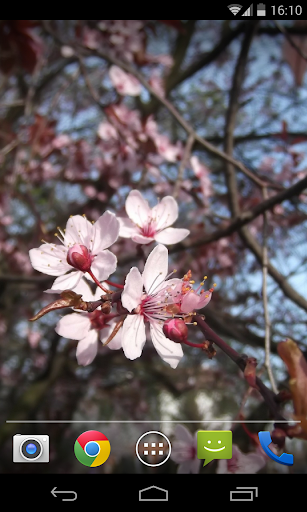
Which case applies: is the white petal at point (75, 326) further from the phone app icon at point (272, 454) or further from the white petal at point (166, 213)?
the phone app icon at point (272, 454)

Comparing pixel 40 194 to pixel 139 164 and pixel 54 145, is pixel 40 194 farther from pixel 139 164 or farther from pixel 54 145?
pixel 139 164

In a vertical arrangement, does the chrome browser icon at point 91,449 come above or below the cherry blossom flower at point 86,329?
below

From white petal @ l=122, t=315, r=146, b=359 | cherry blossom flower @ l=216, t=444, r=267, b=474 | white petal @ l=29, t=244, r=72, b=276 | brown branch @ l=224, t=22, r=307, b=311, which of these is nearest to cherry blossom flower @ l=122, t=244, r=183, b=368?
white petal @ l=122, t=315, r=146, b=359

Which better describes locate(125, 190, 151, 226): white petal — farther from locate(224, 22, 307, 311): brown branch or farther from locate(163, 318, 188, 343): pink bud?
locate(224, 22, 307, 311): brown branch
